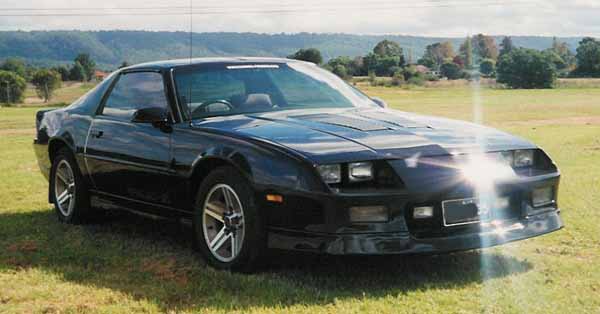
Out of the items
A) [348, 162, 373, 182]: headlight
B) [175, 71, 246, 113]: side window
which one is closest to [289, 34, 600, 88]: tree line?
[175, 71, 246, 113]: side window

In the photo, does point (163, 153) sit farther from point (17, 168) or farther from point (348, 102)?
point (17, 168)

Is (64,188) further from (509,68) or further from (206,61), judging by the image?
(509,68)

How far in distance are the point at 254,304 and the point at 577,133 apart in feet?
61.6

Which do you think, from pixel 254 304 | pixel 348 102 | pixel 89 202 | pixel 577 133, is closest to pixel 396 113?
pixel 348 102

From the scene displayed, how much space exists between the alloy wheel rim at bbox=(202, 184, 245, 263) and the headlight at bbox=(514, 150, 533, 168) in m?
1.71

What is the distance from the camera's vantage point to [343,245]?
15.7 feet

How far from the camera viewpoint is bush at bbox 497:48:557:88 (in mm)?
132750

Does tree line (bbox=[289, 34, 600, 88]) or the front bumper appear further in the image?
tree line (bbox=[289, 34, 600, 88])

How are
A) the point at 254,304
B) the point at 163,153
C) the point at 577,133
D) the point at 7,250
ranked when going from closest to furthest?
1. the point at 254,304
2. the point at 163,153
3. the point at 7,250
4. the point at 577,133

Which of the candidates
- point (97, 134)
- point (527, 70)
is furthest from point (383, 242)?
point (527, 70)

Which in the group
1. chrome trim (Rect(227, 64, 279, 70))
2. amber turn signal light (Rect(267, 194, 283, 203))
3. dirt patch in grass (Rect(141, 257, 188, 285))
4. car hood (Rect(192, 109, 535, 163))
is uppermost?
chrome trim (Rect(227, 64, 279, 70))

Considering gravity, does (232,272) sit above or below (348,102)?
below

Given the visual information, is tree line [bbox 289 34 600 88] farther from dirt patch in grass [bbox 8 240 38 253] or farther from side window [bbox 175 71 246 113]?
side window [bbox 175 71 246 113]

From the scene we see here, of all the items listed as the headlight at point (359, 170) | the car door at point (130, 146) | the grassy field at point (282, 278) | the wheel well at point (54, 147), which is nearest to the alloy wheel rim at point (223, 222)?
the grassy field at point (282, 278)
